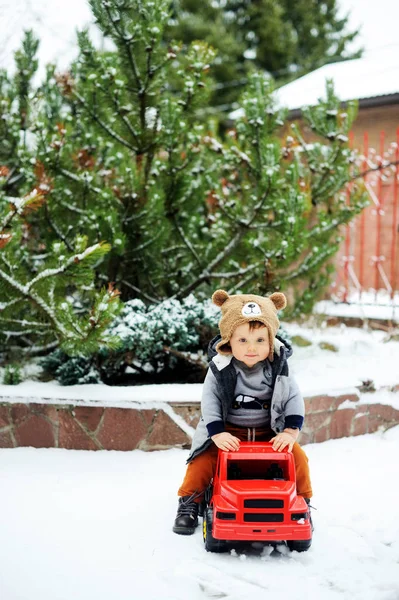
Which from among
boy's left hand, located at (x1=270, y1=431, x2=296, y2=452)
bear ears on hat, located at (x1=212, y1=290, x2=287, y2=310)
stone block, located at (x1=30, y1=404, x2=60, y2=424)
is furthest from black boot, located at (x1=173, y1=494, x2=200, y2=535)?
stone block, located at (x1=30, y1=404, x2=60, y2=424)

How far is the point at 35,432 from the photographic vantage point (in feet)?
13.1

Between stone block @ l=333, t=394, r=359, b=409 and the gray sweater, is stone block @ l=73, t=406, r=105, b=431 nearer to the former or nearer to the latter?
the gray sweater

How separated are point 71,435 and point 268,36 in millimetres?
17350

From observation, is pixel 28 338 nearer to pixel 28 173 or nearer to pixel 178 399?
pixel 28 173

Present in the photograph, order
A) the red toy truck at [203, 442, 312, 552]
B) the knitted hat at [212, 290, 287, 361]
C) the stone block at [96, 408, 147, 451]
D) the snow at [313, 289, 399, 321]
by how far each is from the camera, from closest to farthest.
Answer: the red toy truck at [203, 442, 312, 552], the knitted hat at [212, 290, 287, 361], the stone block at [96, 408, 147, 451], the snow at [313, 289, 399, 321]

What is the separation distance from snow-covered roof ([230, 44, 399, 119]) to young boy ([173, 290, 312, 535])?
454 cm

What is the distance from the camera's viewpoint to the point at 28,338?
529 cm

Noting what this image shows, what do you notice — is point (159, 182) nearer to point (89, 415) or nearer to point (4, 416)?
point (89, 415)

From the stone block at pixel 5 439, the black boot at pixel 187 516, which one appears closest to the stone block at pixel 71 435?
the stone block at pixel 5 439

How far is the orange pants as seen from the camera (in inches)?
115

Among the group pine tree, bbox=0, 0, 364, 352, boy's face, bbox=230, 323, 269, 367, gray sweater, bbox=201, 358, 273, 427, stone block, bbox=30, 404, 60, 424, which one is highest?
pine tree, bbox=0, 0, 364, 352

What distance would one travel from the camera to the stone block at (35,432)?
3.98 meters

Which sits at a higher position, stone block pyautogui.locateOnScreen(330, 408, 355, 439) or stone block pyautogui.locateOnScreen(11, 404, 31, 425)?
stone block pyautogui.locateOnScreen(11, 404, 31, 425)

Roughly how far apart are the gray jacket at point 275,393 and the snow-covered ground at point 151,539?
0.52 m
